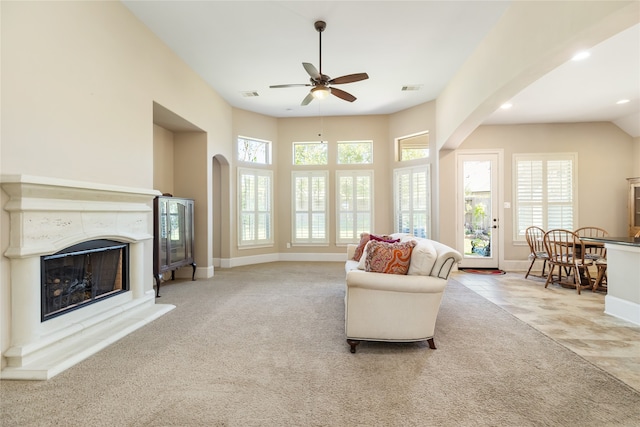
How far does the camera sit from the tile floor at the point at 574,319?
7.17 feet

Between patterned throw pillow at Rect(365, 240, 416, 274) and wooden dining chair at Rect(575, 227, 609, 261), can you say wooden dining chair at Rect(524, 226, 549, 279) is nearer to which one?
wooden dining chair at Rect(575, 227, 609, 261)

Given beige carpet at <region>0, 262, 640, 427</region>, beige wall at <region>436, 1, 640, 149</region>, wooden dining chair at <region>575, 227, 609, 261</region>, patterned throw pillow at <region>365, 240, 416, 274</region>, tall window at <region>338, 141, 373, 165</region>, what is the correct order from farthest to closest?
tall window at <region>338, 141, 373, 165</region>
wooden dining chair at <region>575, 227, 609, 261</region>
patterned throw pillow at <region>365, 240, 416, 274</region>
beige wall at <region>436, 1, 640, 149</region>
beige carpet at <region>0, 262, 640, 427</region>

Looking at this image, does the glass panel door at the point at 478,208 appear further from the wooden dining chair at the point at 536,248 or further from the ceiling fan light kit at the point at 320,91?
the ceiling fan light kit at the point at 320,91

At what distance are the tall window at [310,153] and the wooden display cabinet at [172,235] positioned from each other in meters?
2.82

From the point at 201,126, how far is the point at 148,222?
199 centimetres

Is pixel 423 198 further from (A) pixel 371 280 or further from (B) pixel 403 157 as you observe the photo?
(A) pixel 371 280

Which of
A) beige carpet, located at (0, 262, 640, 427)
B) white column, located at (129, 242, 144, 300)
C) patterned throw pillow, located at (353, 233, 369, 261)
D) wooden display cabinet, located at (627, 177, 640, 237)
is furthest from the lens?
wooden display cabinet, located at (627, 177, 640, 237)

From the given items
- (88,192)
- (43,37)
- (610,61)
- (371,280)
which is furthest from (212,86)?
(610,61)

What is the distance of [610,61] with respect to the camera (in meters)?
3.44

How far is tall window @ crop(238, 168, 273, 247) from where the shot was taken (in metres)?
5.99

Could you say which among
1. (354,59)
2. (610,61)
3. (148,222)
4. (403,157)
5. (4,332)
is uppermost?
(354,59)

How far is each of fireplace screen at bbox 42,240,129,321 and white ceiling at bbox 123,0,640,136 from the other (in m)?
2.63

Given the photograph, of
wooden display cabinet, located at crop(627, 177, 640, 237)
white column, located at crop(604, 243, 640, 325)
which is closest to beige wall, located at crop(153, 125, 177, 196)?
white column, located at crop(604, 243, 640, 325)

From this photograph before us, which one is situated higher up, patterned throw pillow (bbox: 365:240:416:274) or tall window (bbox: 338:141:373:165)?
tall window (bbox: 338:141:373:165)
